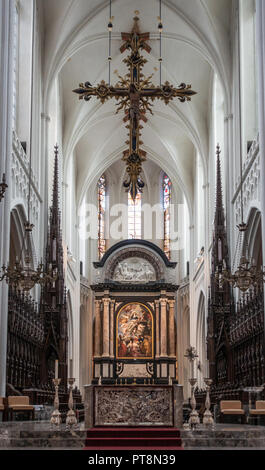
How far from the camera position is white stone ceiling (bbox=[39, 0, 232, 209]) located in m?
21.0

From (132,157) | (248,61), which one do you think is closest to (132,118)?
(132,157)

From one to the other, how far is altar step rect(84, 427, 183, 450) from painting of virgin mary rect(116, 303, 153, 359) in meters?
18.5

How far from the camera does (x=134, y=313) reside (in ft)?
96.8

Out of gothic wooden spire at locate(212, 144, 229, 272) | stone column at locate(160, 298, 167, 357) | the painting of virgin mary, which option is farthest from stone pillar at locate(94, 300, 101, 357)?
gothic wooden spire at locate(212, 144, 229, 272)

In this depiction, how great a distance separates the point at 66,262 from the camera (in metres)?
24.7

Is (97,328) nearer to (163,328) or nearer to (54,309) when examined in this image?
(163,328)

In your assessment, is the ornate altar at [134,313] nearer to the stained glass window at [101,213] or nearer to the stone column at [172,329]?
the stone column at [172,329]

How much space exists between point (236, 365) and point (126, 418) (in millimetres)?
7852

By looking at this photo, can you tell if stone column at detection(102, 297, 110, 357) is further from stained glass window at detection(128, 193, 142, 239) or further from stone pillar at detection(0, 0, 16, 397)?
stone pillar at detection(0, 0, 16, 397)

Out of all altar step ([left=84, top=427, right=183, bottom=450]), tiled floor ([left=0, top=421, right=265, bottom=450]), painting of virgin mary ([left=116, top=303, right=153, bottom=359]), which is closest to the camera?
tiled floor ([left=0, top=421, right=265, bottom=450])

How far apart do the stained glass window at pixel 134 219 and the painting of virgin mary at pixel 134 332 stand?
421 cm
